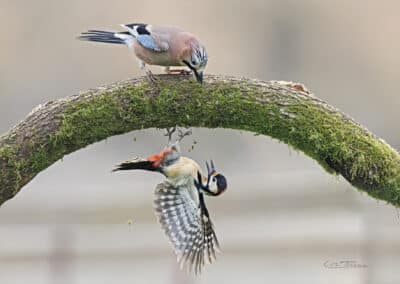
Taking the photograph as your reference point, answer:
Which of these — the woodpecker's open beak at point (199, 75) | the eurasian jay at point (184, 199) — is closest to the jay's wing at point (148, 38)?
the woodpecker's open beak at point (199, 75)

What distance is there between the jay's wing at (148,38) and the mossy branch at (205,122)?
189 millimetres

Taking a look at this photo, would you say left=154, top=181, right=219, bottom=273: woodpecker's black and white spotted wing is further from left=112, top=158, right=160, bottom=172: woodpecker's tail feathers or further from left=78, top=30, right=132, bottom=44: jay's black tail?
left=78, top=30, right=132, bottom=44: jay's black tail

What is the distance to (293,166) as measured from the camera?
5.19m

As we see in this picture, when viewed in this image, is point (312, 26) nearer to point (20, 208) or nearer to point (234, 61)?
point (234, 61)

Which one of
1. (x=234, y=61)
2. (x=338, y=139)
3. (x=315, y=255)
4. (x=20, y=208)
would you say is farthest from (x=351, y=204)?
(x=338, y=139)

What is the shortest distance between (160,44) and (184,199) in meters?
0.44

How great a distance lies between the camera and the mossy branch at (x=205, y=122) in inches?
59.8

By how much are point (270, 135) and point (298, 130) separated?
65mm

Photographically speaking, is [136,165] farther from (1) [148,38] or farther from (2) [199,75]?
(1) [148,38]

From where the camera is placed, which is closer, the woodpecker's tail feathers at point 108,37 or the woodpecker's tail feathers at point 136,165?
the woodpecker's tail feathers at point 136,165

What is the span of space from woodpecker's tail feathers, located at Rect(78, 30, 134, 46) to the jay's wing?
0.02 metres

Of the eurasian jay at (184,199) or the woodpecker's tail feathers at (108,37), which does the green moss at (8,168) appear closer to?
the eurasian jay at (184,199)

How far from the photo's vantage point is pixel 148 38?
1.81 meters

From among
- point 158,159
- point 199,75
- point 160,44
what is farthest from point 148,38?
point 158,159
